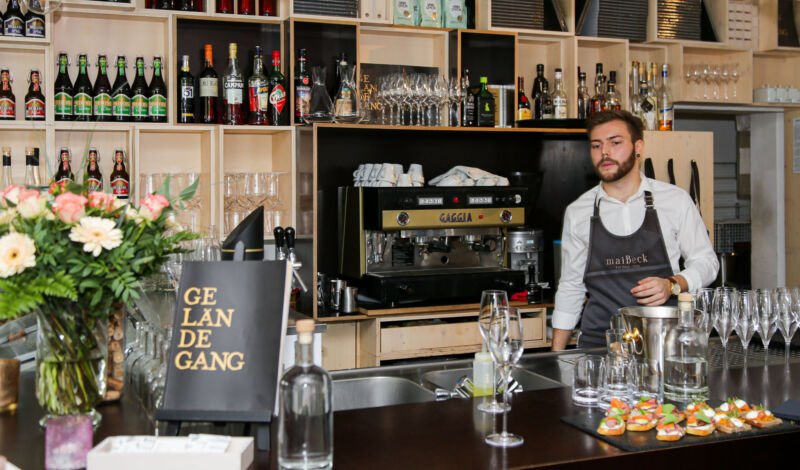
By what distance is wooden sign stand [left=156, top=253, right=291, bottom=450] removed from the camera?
139 centimetres

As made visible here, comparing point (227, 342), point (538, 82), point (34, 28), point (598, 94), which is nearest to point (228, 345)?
point (227, 342)

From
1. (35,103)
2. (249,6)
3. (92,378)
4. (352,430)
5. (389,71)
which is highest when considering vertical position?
(249,6)

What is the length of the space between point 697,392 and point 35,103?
3.10 m

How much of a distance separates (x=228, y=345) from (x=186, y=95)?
2.66 m

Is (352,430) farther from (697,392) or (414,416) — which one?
(697,392)

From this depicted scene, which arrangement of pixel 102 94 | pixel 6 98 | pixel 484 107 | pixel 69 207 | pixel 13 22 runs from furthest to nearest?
1. pixel 484 107
2. pixel 102 94
3. pixel 6 98
4. pixel 13 22
5. pixel 69 207

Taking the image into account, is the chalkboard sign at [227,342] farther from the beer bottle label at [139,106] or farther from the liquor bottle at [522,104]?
the liquor bottle at [522,104]

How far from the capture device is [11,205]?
4.47ft

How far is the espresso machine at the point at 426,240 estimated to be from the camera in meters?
3.81

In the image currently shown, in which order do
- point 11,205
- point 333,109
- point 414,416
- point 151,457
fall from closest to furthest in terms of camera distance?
point 151,457, point 11,205, point 414,416, point 333,109

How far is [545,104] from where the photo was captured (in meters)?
4.52

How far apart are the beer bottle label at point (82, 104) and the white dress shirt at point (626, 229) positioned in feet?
7.31

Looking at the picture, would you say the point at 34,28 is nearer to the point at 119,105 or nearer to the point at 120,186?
the point at 119,105

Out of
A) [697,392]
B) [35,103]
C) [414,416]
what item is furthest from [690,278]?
[35,103]
